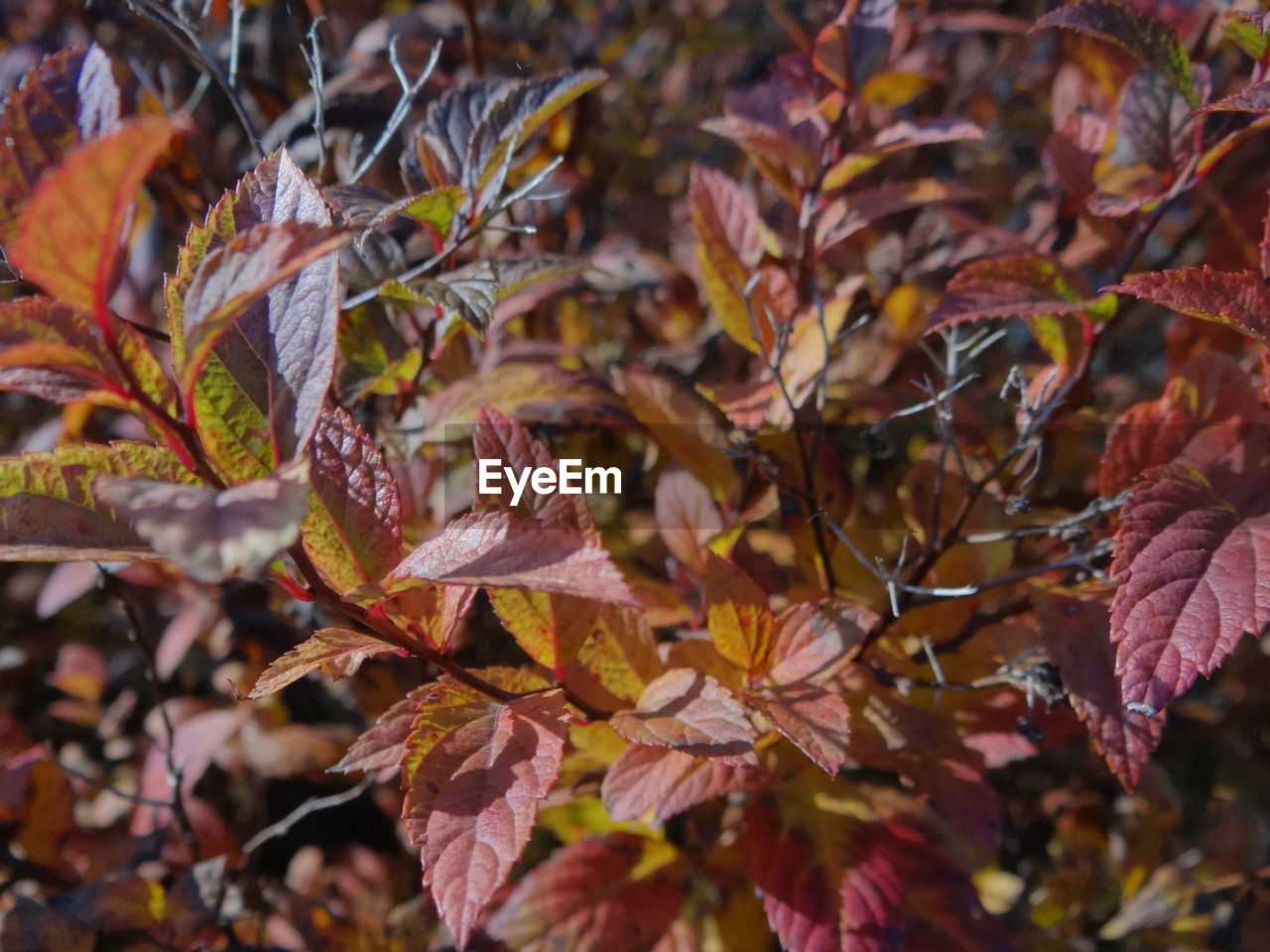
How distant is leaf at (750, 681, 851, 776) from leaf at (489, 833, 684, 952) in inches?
14.4

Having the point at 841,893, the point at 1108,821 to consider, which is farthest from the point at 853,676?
the point at 1108,821

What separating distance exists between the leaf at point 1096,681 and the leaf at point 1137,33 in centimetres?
47

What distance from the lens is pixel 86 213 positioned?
0.43m

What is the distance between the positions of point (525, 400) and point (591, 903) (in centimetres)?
55

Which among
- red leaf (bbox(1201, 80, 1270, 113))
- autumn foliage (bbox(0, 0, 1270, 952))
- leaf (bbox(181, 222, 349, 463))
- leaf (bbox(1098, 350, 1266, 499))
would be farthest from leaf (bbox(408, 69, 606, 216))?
leaf (bbox(1098, 350, 1266, 499))

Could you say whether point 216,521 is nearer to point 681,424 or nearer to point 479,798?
point 479,798

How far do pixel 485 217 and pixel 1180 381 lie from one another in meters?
0.67

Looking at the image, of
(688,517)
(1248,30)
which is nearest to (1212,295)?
(1248,30)

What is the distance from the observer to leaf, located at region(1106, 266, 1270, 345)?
0.67 meters

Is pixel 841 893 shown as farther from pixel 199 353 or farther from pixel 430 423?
pixel 199 353

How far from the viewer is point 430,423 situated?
0.96 m

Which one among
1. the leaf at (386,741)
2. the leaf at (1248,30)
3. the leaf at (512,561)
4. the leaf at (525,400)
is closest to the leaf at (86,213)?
the leaf at (512,561)

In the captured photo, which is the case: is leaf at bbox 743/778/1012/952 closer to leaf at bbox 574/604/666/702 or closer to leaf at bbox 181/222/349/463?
leaf at bbox 574/604/666/702

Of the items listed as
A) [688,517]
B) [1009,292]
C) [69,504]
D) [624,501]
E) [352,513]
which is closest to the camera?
[69,504]
